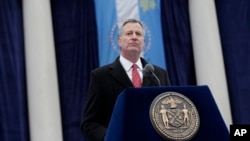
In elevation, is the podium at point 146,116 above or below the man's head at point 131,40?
below

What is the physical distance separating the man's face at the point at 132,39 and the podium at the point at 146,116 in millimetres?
736

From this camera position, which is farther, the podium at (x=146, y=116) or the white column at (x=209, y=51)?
the white column at (x=209, y=51)

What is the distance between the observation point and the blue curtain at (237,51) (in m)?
12.3

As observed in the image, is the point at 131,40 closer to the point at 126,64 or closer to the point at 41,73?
the point at 126,64

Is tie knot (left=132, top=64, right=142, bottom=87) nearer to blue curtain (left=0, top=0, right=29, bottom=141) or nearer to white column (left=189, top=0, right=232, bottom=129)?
blue curtain (left=0, top=0, right=29, bottom=141)

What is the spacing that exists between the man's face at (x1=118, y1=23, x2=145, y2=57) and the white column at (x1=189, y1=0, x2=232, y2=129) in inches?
332

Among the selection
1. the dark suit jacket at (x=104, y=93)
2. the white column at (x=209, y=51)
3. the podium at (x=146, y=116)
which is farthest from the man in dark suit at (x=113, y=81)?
the white column at (x=209, y=51)

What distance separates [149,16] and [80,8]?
150cm

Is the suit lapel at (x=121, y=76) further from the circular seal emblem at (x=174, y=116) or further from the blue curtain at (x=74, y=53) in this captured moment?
the blue curtain at (x=74, y=53)

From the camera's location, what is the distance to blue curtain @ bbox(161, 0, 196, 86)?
12.2 m

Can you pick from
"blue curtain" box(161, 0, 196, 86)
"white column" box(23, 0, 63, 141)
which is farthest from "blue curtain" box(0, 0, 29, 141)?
"blue curtain" box(161, 0, 196, 86)

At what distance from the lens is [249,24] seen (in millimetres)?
12594

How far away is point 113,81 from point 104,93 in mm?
100

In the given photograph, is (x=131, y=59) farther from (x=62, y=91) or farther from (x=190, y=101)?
(x=62, y=91)
